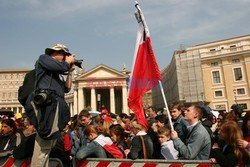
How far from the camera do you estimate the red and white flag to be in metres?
4.45

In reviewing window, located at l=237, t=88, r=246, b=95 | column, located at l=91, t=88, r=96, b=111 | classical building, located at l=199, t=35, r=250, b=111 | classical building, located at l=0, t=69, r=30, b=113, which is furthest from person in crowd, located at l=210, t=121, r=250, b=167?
classical building, located at l=0, t=69, r=30, b=113

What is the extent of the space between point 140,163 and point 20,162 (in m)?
1.69

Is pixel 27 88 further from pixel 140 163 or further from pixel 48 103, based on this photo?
pixel 140 163

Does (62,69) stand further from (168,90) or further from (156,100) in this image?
(156,100)

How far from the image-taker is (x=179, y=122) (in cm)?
494

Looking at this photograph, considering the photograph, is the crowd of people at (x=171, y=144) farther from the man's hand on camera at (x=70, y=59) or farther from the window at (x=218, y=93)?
the window at (x=218, y=93)

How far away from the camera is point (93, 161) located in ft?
10.4

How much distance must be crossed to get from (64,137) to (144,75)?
2037mm

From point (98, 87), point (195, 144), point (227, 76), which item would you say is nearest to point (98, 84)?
point (98, 87)

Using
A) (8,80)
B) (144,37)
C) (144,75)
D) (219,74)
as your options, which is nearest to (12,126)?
(144,75)

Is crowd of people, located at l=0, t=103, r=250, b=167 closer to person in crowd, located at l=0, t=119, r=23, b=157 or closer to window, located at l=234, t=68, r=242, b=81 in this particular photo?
person in crowd, located at l=0, t=119, r=23, b=157

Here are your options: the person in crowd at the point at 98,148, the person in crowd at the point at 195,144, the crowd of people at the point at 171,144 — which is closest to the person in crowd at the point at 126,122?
the crowd of people at the point at 171,144

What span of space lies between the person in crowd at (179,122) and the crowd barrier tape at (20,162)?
2.57 meters

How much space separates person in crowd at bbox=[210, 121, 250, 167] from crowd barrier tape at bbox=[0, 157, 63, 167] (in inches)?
79.8
